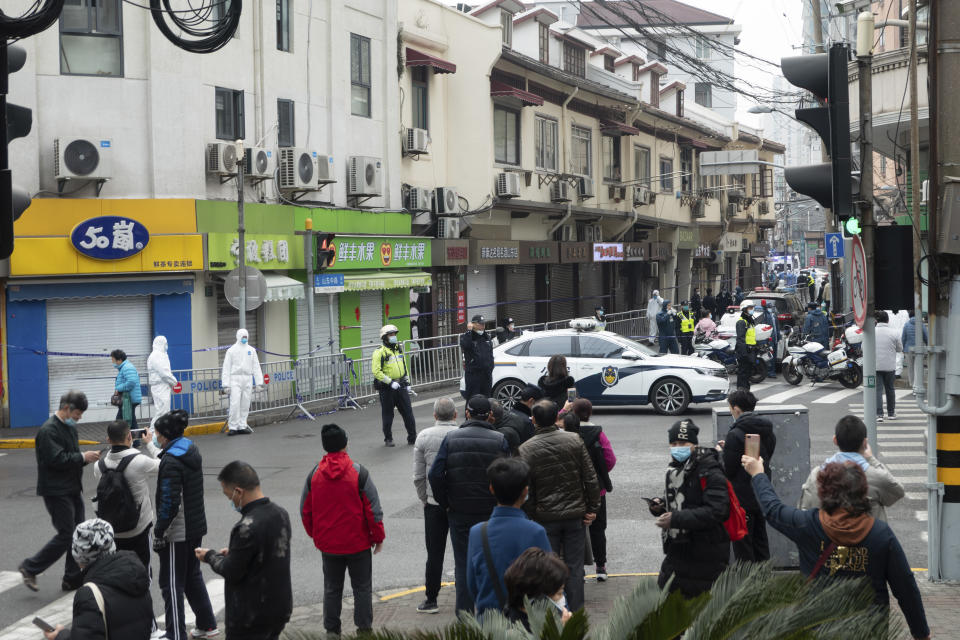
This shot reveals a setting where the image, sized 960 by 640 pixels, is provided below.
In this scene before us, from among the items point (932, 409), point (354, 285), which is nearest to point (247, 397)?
point (354, 285)

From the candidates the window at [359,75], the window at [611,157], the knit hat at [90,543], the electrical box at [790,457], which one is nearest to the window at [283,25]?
the window at [359,75]

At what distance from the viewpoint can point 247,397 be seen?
1784 centimetres

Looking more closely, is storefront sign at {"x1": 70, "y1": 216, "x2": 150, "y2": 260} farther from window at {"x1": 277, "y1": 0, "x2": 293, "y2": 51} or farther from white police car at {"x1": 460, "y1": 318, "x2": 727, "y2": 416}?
white police car at {"x1": 460, "y1": 318, "x2": 727, "y2": 416}

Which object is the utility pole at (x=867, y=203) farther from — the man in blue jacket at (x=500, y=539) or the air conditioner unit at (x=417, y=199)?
the air conditioner unit at (x=417, y=199)

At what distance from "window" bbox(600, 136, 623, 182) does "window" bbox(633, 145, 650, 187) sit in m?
1.74

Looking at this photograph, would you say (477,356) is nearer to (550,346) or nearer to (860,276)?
(550,346)

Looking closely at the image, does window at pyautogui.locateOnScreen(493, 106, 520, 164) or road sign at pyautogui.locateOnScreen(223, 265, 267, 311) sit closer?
road sign at pyautogui.locateOnScreen(223, 265, 267, 311)

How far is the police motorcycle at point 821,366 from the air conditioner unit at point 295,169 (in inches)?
441

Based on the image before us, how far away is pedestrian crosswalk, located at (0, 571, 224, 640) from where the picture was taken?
8.05 metres

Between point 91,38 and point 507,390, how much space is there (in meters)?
9.95

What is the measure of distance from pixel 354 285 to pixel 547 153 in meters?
12.1

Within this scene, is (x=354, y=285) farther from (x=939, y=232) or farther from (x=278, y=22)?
(x=939, y=232)

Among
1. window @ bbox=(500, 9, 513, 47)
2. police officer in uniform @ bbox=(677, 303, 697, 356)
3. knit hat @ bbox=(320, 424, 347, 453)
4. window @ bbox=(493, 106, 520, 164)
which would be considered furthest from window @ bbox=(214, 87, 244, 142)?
knit hat @ bbox=(320, 424, 347, 453)

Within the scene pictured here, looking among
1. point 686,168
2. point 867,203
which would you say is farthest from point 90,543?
point 686,168
